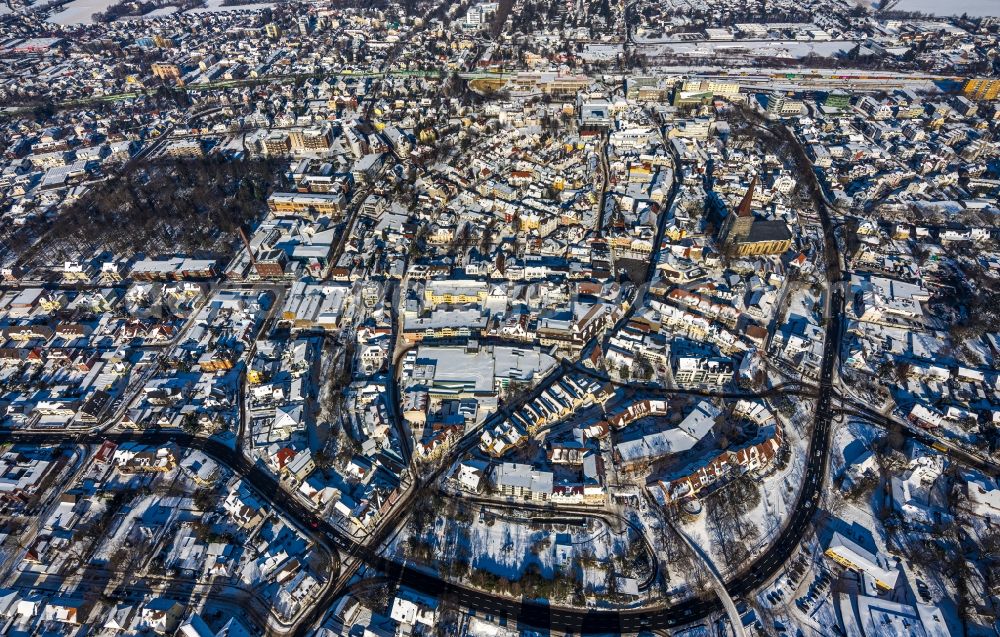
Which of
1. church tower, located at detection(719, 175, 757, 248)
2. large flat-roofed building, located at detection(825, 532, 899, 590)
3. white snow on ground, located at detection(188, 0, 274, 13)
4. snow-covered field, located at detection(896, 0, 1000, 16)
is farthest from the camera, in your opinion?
white snow on ground, located at detection(188, 0, 274, 13)

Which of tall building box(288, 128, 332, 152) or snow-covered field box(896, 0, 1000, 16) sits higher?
snow-covered field box(896, 0, 1000, 16)

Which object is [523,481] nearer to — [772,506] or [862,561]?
[772,506]

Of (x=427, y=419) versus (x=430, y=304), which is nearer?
(x=427, y=419)

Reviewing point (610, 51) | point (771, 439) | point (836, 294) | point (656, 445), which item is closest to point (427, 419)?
point (656, 445)

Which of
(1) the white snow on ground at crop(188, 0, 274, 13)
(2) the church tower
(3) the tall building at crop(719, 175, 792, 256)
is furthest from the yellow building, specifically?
(3) the tall building at crop(719, 175, 792, 256)

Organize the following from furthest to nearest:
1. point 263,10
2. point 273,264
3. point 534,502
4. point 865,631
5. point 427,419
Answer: point 263,10, point 273,264, point 427,419, point 534,502, point 865,631

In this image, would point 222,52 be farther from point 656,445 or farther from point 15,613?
point 656,445

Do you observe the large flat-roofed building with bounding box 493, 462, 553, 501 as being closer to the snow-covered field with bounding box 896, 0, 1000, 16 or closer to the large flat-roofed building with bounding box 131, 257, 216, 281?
the large flat-roofed building with bounding box 131, 257, 216, 281
